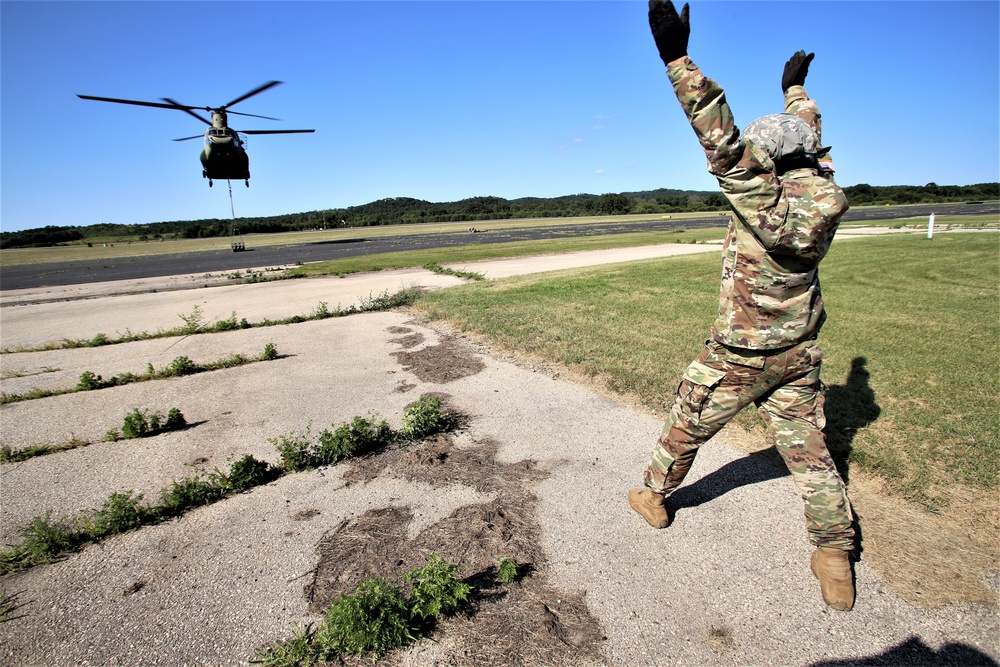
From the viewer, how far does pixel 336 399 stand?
6484mm

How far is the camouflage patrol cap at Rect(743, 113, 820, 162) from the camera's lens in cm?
277

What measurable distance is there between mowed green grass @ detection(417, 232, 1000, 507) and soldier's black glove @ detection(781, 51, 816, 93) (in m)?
3.10

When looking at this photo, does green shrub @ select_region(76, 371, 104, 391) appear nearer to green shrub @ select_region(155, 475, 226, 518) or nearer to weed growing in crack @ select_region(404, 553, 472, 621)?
green shrub @ select_region(155, 475, 226, 518)

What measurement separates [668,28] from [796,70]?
154cm

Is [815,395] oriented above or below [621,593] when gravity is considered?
above

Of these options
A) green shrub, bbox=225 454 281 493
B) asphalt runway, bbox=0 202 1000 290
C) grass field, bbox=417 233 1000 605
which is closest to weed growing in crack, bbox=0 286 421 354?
grass field, bbox=417 233 1000 605

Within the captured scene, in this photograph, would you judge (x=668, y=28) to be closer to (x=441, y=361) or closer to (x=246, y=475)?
(x=246, y=475)

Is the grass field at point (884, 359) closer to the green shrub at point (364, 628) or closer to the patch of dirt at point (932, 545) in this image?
the patch of dirt at point (932, 545)

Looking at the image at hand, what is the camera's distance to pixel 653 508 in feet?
11.5

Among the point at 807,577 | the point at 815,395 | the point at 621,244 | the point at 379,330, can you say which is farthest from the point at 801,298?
the point at 621,244

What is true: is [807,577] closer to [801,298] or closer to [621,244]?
[801,298]

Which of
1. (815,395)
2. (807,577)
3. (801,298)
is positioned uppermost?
(801,298)

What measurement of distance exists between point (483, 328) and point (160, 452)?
5.69 meters

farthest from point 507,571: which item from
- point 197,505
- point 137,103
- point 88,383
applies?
point 137,103
